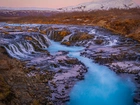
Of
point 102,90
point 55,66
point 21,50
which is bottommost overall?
point 102,90

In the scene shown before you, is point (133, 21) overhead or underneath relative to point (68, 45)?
overhead

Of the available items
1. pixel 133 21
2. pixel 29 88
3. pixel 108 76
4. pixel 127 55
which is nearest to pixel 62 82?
pixel 29 88

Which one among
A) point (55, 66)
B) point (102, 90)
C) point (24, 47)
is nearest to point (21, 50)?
point (24, 47)

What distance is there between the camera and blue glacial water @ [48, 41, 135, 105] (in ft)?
18.4

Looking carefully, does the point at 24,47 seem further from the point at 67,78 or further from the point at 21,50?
the point at 67,78

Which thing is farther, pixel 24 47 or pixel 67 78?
pixel 24 47

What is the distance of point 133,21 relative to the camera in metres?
18.5

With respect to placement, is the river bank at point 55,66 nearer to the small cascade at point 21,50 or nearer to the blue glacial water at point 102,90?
the small cascade at point 21,50

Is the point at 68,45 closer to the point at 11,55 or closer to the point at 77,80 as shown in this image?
the point at 11,55

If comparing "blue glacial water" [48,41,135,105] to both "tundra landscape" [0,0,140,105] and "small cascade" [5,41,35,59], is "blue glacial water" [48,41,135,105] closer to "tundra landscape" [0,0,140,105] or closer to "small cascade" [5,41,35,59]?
"tundra landscape" [0,0,140,105]

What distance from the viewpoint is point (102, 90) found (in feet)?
20.7

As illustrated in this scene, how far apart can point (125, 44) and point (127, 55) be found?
3.04 metres

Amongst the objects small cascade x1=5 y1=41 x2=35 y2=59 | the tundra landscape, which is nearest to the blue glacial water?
the tundra landscape

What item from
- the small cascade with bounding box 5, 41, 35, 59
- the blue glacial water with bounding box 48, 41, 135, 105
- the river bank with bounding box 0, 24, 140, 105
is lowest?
the blue glacial water with bounding box 48, 41, 135, 105
